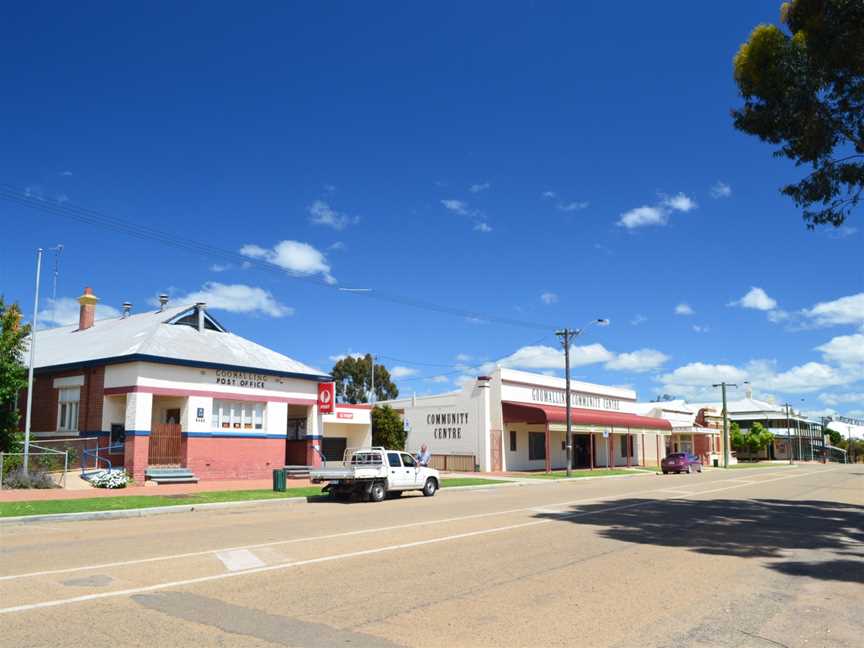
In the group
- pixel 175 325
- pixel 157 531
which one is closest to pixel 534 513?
pixel 157 531

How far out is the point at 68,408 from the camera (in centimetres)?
3008

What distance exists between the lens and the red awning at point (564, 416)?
41250mm

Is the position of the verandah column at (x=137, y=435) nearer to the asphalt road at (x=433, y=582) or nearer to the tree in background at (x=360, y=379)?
the asphalt road at (x=433, y=582)

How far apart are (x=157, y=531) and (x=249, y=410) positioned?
56.0 feet

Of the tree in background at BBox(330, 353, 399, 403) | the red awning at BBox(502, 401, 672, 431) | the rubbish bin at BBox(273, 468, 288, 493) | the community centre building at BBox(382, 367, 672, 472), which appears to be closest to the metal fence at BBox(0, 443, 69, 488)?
the rubbish bin at BBox(273, 468, 288, 493)

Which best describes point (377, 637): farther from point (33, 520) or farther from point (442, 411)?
point (442, 411)

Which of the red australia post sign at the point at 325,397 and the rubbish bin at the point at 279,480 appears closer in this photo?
the rubbish bin at the point at 279,480

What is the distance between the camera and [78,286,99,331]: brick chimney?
37.2m

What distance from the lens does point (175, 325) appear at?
3284 centimetres

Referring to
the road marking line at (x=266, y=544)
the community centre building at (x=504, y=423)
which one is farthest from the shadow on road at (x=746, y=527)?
the community centre building at (x=504, y=423)

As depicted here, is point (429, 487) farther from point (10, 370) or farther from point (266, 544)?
point (10, 370)

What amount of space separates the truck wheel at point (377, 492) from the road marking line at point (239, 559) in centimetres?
1092

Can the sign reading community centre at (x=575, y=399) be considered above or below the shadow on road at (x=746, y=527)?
above

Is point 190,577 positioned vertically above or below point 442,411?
below
